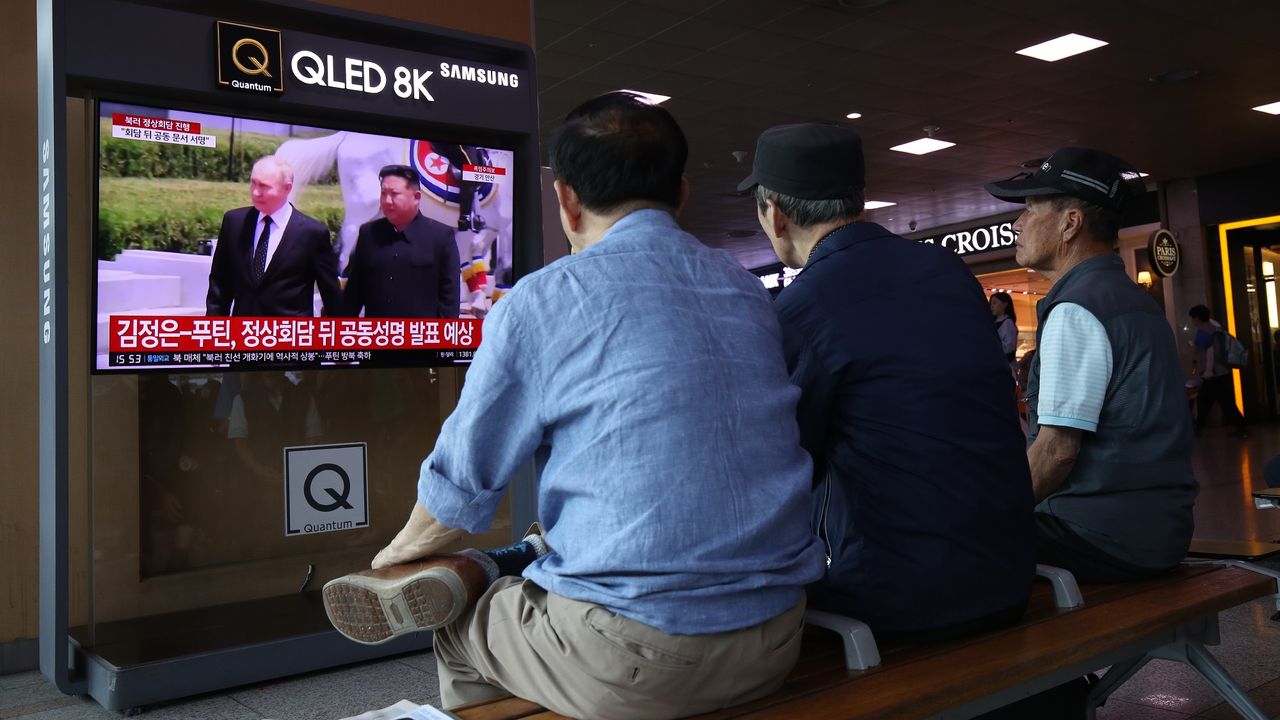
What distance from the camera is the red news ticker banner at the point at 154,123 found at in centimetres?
306

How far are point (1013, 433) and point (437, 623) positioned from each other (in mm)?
949

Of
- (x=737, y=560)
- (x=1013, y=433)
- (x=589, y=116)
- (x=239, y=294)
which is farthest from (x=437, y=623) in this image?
(x=239, y=294)

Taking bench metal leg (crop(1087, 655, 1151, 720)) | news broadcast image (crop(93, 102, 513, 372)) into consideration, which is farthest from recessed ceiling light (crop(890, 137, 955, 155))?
bench metal leg (crop(1087, 655, 1151, 720))

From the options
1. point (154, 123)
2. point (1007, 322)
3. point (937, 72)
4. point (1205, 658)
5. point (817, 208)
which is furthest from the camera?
point (1007, 322)

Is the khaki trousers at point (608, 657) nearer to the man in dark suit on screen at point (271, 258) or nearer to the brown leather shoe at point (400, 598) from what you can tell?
the brown leather shoe at point (400, 598)

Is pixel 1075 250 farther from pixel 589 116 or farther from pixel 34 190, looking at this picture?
pixel 34 190

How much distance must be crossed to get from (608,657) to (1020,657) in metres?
0.72

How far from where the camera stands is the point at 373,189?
3.62m

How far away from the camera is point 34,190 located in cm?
345

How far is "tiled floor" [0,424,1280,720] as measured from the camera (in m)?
2.59

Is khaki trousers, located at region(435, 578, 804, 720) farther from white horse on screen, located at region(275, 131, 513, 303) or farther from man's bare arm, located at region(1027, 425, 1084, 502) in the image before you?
white horse on screen, located at region(275, 131, 513, 303)

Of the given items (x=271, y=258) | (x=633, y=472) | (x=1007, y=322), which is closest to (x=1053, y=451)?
(x=633, y=472)

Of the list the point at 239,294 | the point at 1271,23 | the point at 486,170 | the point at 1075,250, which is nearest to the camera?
the point at 1075,250

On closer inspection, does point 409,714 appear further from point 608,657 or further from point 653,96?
point 653,96
